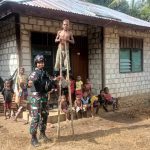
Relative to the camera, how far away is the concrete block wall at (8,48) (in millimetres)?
8328

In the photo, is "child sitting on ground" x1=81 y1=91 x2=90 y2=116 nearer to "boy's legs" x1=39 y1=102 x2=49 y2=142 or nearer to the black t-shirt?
the black t-shirt

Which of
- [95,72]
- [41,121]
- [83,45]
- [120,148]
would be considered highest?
[83,45]

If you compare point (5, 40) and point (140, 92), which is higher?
point (5, 40)

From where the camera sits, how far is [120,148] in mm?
5590

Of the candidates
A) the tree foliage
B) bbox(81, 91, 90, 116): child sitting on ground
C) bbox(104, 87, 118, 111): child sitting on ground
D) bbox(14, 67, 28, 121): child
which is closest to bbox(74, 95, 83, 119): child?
bbox(81, 91, 90, 116): child sitting on ground

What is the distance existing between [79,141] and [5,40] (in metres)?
4.44

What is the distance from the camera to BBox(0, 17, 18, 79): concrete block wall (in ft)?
27.3

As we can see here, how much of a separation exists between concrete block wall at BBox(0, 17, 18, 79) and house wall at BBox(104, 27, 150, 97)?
11.3 ft

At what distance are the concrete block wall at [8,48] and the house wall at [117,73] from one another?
3.45 metres

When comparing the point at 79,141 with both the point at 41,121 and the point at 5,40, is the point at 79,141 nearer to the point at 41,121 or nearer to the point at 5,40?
the point at 41,121

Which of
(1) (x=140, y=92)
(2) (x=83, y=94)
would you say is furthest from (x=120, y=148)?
(1) (x=140, y=92)

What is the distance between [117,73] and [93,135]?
4.44m

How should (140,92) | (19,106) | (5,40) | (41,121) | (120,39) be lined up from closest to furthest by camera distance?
(41,121) → (19,106) → (5,40) → (120,39) → (140,92)

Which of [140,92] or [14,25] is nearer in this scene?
[14,25]
